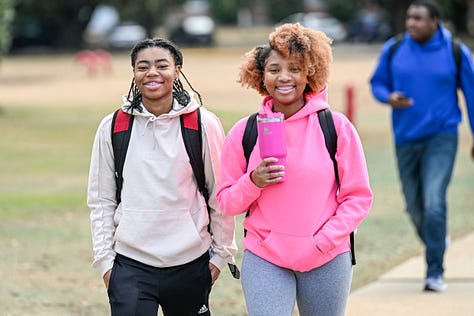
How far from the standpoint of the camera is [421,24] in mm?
8188

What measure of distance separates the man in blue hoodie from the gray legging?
3342 mm

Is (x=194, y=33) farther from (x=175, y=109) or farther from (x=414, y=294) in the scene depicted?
(x=175, y=109)

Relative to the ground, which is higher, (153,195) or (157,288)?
(153,195)

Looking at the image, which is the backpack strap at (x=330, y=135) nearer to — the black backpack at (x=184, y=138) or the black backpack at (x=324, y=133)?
the black backpack at (x=324, y=133)

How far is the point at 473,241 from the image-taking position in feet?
33.4


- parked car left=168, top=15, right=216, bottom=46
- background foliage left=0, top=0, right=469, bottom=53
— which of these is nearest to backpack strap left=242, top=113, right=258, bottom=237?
background foliage left=0, top=0, right=469, bottom=53

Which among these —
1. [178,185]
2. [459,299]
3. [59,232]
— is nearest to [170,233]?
[178,185]

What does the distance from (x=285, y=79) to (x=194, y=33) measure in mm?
58180

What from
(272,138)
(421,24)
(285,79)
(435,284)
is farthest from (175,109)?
(421,24)

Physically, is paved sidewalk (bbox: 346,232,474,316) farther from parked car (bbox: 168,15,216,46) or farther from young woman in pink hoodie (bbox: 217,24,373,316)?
parked car (bbox: 168,15,216,46)

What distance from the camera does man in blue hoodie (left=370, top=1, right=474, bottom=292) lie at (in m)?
8.06

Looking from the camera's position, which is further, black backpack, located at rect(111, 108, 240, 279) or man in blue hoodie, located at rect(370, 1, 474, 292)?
man in blue hoodie, located at rect(370, 1, 474, 292)

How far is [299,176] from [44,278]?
4669mm

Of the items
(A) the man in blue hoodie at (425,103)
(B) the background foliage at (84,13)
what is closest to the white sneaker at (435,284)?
(A) the man in blue hoodie at (425,103)
